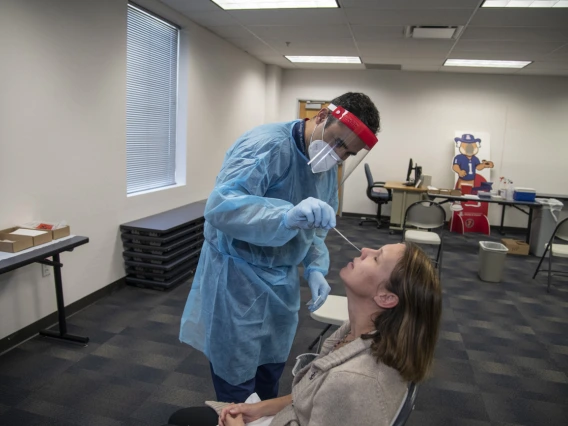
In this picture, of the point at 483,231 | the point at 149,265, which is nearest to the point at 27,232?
the point at 149,265

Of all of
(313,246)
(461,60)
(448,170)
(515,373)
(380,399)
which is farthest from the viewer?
(448,170)

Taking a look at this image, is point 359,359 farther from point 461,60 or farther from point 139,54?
point 461,60

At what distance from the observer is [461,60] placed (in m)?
5.84

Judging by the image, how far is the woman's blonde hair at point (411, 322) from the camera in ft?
3.30

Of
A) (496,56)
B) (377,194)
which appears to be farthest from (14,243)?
(496,56)

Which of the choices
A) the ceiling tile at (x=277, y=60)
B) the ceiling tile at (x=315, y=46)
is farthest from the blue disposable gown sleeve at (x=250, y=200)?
the ceiling tile at (x=277, y=60)

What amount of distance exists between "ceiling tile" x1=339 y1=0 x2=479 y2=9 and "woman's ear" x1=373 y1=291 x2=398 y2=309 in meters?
Answer: 3.02

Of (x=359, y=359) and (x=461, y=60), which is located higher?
(x=461, y=60)

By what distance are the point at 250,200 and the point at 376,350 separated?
0.54m

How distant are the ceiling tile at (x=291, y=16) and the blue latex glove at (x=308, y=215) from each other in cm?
308

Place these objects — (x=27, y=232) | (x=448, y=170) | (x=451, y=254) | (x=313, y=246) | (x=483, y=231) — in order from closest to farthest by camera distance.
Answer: (x=313, y=246), (x=27, y=232), (x=451, y=254), (x=483, y=231), (x=448, y=170)

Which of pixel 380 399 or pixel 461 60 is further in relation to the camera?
pixel 461 60

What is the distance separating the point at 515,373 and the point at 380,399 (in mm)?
2180

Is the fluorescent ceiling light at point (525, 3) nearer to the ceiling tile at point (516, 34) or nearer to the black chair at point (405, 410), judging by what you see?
the ceiling tile at point (516, 34)
